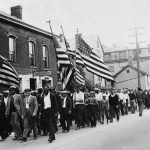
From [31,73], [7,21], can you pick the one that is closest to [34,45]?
[31,73]

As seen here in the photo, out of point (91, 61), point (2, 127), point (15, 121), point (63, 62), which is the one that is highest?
point (91, 61)

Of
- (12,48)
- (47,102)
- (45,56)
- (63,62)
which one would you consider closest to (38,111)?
(47,102)

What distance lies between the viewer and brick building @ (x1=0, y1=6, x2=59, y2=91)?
25186mm

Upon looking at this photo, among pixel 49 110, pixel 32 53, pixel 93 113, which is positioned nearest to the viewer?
pixel 49 110

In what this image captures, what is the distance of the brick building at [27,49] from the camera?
25186 millimetres

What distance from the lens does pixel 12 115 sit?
12734 mm

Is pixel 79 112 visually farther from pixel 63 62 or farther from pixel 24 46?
pixel 24 46

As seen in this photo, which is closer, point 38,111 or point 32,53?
point 38,111

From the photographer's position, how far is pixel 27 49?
2788 cm

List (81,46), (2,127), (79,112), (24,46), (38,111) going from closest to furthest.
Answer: (2,127)
(38,111)
(79,112)
(81,46)
(24,46)

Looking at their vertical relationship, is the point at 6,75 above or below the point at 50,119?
above

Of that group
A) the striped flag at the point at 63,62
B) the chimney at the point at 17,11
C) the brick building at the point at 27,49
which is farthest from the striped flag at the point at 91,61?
the chimney at the point at 17,11

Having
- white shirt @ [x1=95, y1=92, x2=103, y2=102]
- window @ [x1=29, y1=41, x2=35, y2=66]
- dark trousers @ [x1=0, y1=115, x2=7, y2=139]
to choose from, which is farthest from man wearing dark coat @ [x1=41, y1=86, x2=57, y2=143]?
window @ [x1=29, y1=41, x2=35, y2=66]

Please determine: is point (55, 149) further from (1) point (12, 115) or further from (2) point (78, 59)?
(2) point (78, 59)
